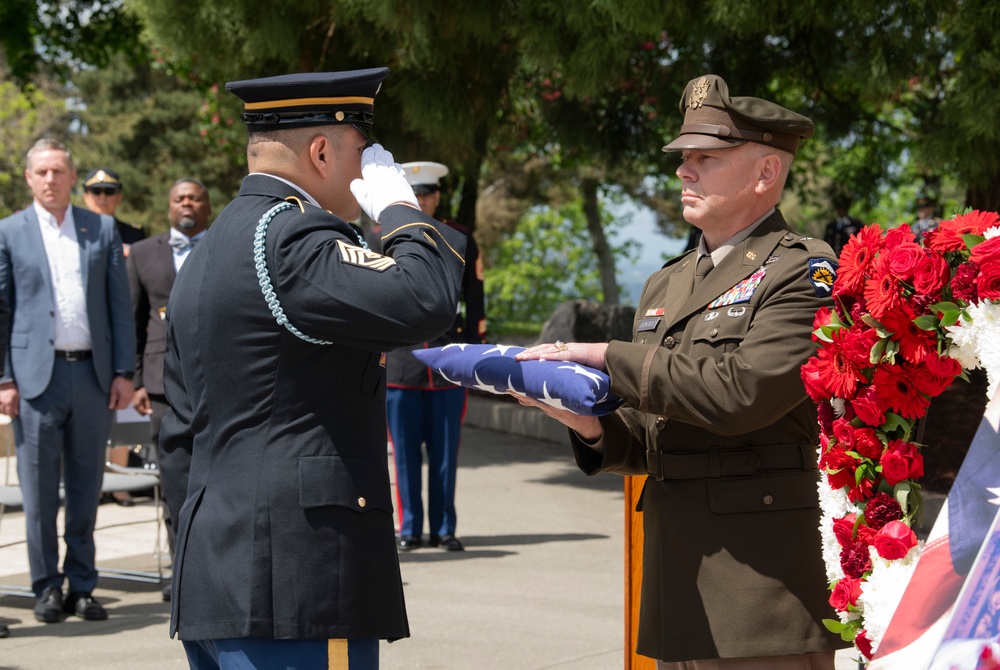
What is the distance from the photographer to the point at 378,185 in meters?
2.78

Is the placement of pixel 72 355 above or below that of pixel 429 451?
above

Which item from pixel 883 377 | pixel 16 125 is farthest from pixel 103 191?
pixel 16 125

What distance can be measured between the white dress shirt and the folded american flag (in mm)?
3742

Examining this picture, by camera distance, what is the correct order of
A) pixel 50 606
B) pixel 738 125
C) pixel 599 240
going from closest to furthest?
pixel 738 125, pixel 50 606, pixel 599 240

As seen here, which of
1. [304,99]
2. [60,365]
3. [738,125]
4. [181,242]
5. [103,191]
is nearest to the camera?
[304,99]

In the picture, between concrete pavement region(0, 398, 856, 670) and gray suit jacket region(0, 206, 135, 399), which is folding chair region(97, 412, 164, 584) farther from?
gray suit jacket region(0, 206, 135, 399)

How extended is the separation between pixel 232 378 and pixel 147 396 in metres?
4.65

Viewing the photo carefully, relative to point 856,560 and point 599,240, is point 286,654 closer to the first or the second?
point 856,560

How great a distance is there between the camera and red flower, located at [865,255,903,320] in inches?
103

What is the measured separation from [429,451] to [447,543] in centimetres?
59

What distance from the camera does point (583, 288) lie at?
28203 millimetres

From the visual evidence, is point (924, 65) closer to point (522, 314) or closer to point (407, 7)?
point (407, 7)

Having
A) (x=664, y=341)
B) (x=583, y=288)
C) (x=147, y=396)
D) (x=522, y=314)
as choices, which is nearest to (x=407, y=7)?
(x=147, y=396)

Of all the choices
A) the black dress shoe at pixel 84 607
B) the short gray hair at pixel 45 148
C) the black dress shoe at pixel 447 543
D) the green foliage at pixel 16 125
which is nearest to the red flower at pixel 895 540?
the black dress shoe at pixel 84 607
